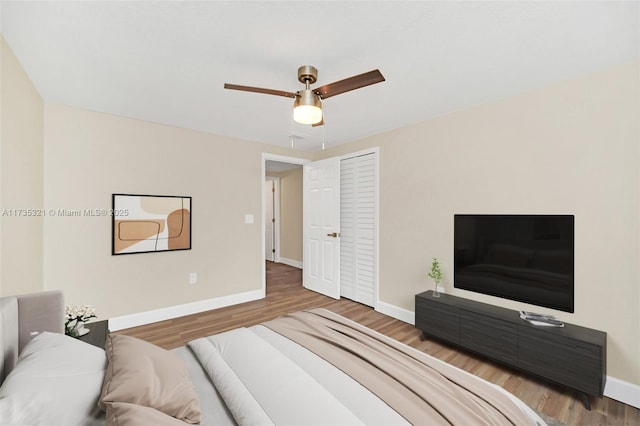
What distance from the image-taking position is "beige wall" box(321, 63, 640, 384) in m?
2.00

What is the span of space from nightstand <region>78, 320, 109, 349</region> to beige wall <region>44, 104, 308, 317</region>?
1064mm

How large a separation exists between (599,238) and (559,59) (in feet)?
4.56

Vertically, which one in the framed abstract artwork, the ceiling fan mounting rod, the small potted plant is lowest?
the small potted plant

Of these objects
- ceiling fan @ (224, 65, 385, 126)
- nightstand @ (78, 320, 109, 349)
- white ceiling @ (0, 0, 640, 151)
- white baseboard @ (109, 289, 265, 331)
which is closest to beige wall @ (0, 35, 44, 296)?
white ceiling @ (0, 0, 640, 151)

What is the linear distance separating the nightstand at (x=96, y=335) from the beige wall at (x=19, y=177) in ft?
1.85

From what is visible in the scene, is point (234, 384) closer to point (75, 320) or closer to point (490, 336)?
point (75, 320)

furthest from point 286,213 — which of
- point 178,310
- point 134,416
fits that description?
point 134,416

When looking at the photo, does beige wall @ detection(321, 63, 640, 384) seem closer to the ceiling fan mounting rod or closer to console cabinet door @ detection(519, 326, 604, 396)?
console cabinet door @ detection(519, 326, 604, 396)

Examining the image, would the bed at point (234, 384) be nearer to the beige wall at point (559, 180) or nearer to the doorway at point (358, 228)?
the beige wall at point (559, 180)

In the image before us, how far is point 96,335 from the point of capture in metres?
2.00

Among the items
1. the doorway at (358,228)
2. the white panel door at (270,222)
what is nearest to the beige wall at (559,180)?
the doorway at (358,228)

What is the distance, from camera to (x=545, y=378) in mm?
2092

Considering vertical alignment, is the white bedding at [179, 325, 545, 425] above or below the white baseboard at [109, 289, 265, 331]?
above

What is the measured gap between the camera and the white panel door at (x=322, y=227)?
13.8 feet
